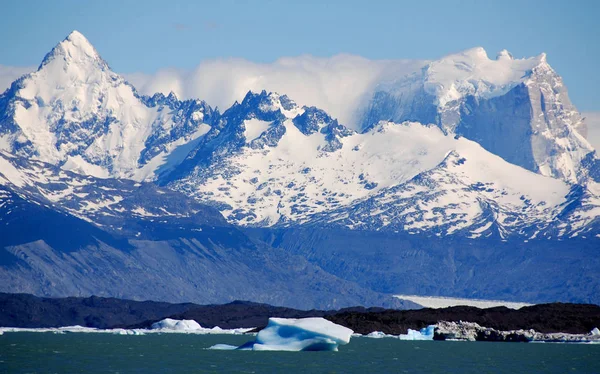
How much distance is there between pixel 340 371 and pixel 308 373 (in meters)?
6.25

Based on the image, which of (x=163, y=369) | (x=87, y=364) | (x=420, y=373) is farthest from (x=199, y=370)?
(x=420, y=373)

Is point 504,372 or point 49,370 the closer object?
point 49,370

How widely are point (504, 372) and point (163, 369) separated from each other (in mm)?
49766

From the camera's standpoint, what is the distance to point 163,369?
191 metres

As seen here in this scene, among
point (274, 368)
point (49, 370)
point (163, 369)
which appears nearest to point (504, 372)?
point (274, 368)

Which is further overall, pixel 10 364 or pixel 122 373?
pixel 10 364

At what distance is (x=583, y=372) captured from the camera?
199 m

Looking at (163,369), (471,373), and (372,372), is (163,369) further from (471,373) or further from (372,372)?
(471,373)

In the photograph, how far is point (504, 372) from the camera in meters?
198

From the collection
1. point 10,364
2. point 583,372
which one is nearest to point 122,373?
point 10,364

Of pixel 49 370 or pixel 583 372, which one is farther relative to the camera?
pixel 583 372

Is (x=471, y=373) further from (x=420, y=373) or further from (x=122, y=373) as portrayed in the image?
(x=122, y=373)

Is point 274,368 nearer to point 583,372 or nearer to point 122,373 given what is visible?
point 122,373

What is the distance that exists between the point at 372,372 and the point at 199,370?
2467 centimetres
